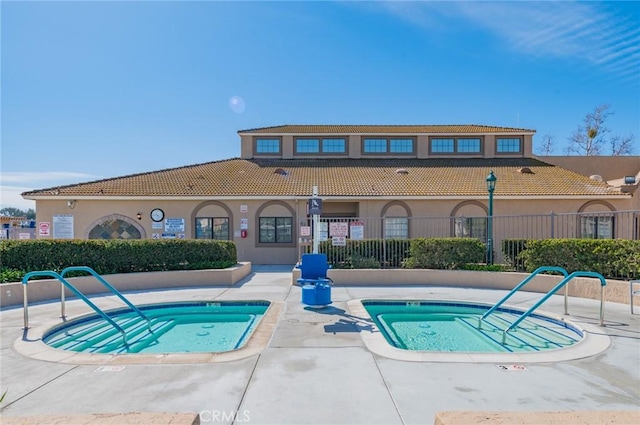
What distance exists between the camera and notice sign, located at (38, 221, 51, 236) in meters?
18.1

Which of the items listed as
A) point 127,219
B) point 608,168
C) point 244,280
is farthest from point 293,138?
point 608,168

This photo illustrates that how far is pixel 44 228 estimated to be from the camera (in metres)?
18.2

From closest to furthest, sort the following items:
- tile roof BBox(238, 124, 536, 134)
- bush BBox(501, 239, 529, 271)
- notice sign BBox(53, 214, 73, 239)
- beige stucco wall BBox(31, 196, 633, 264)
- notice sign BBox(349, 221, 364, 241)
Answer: bush BBox(501, 239, 529, 271) < notice sign BBox(349, 221, 364, 241) < notice sign BBox(53, 214, 73, 239) < beige stucco wall BBox(31, 196, 633, 264) < tile roof BBox(238, 124, 536, 134)

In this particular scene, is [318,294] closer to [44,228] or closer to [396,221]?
[396,221]

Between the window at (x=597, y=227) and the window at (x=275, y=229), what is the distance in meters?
14.7

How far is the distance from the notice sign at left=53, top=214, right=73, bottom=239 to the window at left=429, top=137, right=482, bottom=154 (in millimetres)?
21600

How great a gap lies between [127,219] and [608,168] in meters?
32.2

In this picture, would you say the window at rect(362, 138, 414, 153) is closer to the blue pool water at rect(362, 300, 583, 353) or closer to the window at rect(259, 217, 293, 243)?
the window at rect(259, 217, 293, 243)

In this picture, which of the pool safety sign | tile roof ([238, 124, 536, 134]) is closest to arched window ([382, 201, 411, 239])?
tile roof ([238, 124, 536, 134])

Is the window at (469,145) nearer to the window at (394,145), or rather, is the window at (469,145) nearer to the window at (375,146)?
the window at (394,145)

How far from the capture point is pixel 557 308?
946 cm

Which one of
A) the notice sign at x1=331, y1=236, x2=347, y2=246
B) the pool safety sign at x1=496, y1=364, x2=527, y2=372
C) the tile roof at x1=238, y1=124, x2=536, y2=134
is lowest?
the pool safety sign at x1=496, y1=364, x2=527, y2=372

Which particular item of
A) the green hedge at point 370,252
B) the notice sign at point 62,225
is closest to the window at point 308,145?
the green hedge at point 370,252

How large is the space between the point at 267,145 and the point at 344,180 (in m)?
7.08
